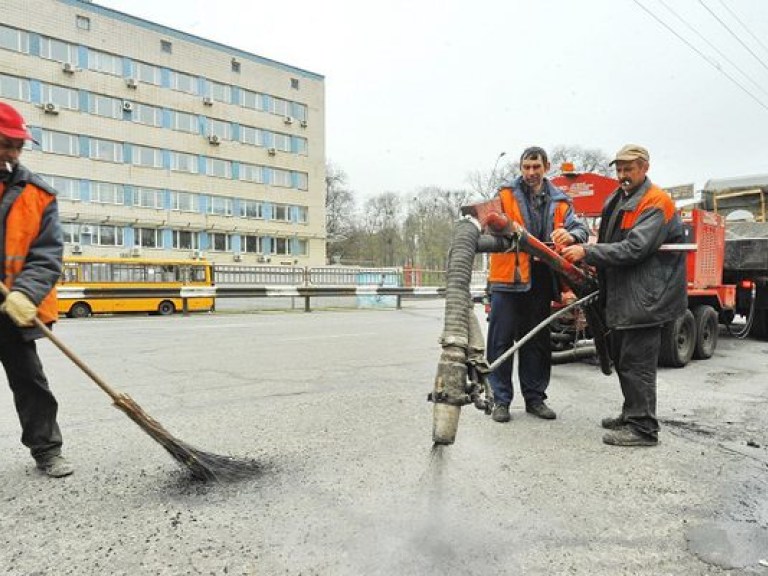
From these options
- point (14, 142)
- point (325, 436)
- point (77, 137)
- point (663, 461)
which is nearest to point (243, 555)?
point (325, 436)

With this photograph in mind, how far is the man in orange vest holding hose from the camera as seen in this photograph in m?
4.25

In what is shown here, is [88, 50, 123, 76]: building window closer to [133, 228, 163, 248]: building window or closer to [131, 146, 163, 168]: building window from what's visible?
[131, 146, 163, 168]: building window

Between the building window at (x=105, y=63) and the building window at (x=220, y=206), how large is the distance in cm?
979

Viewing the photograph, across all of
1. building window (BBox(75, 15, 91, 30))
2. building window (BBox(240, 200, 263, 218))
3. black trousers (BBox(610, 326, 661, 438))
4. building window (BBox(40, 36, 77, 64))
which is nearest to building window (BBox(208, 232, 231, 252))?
building window (BBox(240, 200, 263, 218))

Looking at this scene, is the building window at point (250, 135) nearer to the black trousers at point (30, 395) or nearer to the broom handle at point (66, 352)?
the black trousers at point (30, 395)

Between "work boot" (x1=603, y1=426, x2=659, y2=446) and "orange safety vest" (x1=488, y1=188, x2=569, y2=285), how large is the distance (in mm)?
1191

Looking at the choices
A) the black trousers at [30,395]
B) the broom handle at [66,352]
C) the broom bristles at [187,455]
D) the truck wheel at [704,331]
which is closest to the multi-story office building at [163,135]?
the truck wheel at [704,331]

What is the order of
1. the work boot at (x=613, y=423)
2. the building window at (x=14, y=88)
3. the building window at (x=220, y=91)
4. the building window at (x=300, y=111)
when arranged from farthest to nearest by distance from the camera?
the building window at (x=300, y=111) → the building window at (x=220, y=91) → the building window at (x=14, y=88) → the work boot at (x=613, y=423)

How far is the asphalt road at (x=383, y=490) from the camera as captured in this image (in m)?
2.34

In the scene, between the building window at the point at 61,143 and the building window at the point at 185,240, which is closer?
the building window at the point at 61,143

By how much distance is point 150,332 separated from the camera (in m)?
10.8

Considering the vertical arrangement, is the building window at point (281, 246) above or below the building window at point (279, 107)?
below

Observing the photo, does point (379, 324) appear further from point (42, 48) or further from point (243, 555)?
point (42, 48)

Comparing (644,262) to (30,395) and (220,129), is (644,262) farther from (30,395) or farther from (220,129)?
(220,129)
